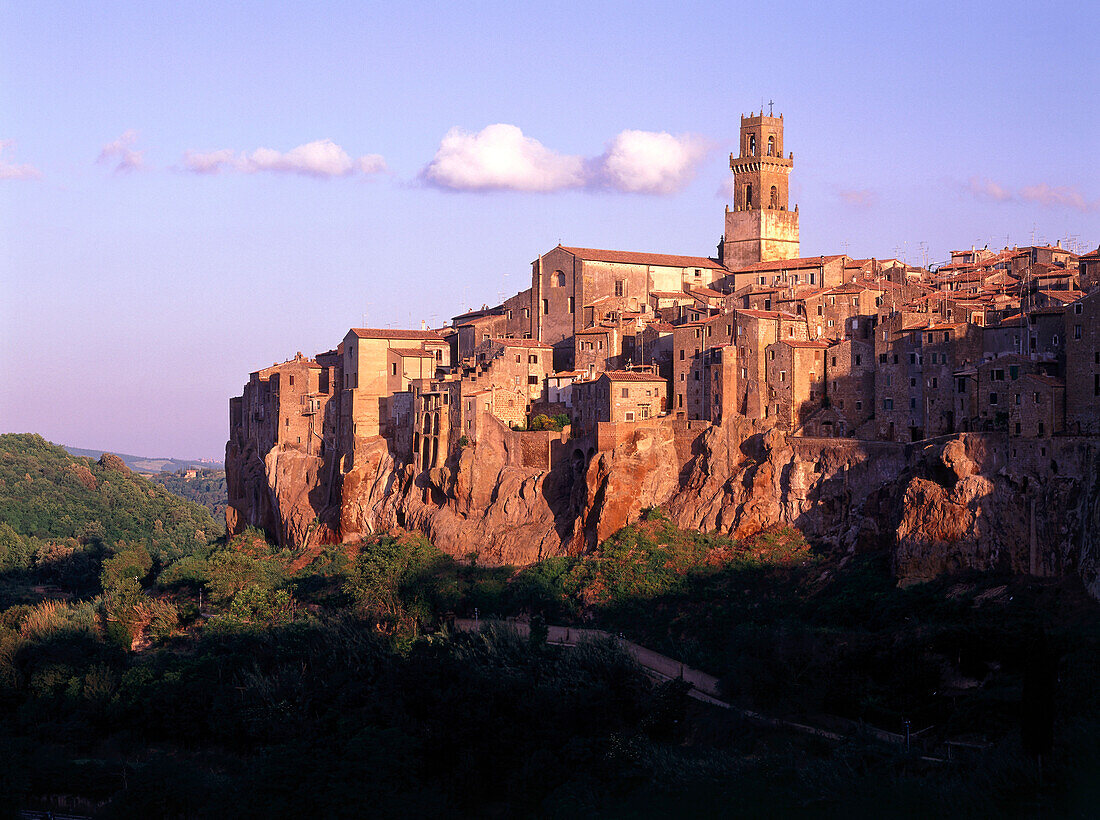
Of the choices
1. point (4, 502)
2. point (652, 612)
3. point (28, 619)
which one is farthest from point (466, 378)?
point (4, 502)

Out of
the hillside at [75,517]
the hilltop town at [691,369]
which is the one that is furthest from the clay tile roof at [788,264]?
the hillside at [75,517]

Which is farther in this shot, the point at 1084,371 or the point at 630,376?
the point at 630,376

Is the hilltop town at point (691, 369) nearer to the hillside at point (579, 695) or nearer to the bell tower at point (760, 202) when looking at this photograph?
the bell tower at point (760, 202)

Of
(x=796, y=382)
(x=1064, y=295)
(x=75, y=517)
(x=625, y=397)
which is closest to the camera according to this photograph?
(x=1064, y=295)

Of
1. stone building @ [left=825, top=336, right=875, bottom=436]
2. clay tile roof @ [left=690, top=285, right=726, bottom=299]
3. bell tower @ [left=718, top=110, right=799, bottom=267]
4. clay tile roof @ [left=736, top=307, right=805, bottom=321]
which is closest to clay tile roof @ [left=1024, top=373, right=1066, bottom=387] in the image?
stone building @ [left=825, top=336, right=875, bottom=436]

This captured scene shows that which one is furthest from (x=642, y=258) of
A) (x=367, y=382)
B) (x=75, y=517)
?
(x=75, y=517)

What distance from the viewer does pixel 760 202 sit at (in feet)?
232

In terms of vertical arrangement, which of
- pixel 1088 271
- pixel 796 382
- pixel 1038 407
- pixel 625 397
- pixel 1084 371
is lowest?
pixel 1038 407

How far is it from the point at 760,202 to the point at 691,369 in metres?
19.5

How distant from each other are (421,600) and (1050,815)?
27.1 meters

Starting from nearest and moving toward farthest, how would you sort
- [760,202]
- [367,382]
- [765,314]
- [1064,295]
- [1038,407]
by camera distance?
[1038,407] < [1064,295] < [765,314] < [367,382] < [760,202]

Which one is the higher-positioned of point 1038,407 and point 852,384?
point 852,384

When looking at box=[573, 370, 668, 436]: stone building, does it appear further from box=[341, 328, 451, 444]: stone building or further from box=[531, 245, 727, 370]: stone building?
box=[341, 328, 451, 444]: stone building

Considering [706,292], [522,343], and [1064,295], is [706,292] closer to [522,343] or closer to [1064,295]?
[522,343]
